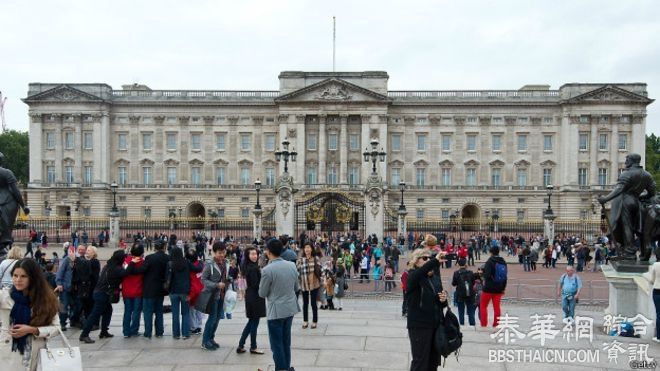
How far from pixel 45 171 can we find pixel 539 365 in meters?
64.4

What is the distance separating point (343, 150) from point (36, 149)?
34.3m

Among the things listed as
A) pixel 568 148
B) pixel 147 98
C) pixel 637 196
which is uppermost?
pixel 147 98

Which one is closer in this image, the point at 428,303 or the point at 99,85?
the point at 428,303

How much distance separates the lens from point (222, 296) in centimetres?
1011

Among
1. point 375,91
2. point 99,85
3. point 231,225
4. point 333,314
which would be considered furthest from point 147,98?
point 333,314

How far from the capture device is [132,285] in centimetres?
1043

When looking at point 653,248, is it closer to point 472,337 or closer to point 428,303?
point 472,337

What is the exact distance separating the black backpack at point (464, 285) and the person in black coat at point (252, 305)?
4.91 meters

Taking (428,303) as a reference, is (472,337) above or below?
below

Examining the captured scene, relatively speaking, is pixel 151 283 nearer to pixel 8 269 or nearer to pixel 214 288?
pixel 214 288

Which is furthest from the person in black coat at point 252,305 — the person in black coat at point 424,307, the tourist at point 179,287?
the person in black coat at point 424,307

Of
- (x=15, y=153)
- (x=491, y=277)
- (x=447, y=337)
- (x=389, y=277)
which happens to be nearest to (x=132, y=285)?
(x=447, y=337)

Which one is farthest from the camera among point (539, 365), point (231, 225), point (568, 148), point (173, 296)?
point (568, 148)

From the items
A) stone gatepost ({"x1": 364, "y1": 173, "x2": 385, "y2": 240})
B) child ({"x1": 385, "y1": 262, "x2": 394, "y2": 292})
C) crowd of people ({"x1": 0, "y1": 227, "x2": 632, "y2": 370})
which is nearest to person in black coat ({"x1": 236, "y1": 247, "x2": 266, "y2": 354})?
crowd of people ({"x1": 0, "y1": 227, "x2": 632, "y2": 370})
